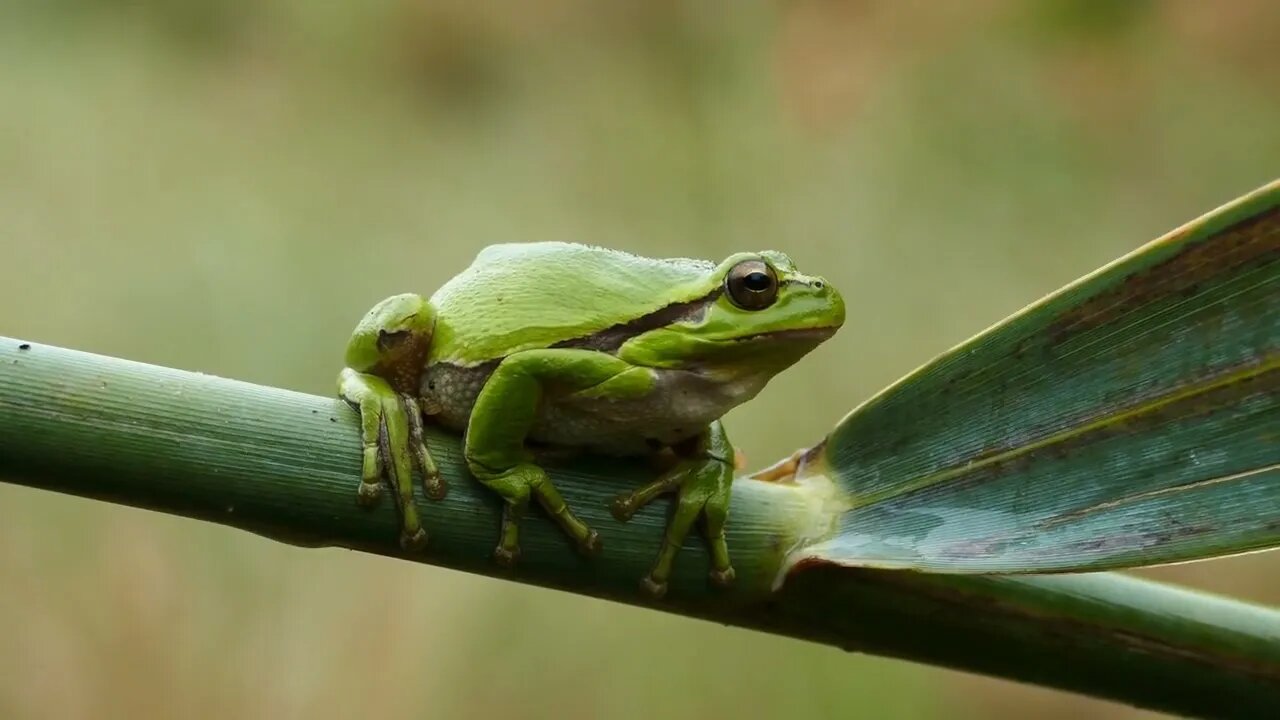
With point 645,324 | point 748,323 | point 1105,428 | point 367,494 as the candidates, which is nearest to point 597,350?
point 645,324

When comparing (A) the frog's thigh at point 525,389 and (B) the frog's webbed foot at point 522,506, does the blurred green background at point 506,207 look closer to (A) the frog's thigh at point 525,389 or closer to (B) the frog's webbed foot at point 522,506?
(A) the frog's thigh at point 525,389

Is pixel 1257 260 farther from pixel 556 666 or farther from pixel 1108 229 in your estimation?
pixel 1108 229

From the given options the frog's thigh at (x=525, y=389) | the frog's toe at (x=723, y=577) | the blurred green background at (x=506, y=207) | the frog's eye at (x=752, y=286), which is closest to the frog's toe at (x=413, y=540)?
the frog's thigh at (x=525, y=389)

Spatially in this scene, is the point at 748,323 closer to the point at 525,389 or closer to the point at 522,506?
the point at 525,389

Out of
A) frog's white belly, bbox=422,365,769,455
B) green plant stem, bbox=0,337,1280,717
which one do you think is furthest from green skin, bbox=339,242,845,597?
green plant stem, bbox=0,337,1280,717

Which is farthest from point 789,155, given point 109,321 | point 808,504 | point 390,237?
point 808,504

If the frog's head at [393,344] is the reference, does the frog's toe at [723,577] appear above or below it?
below
